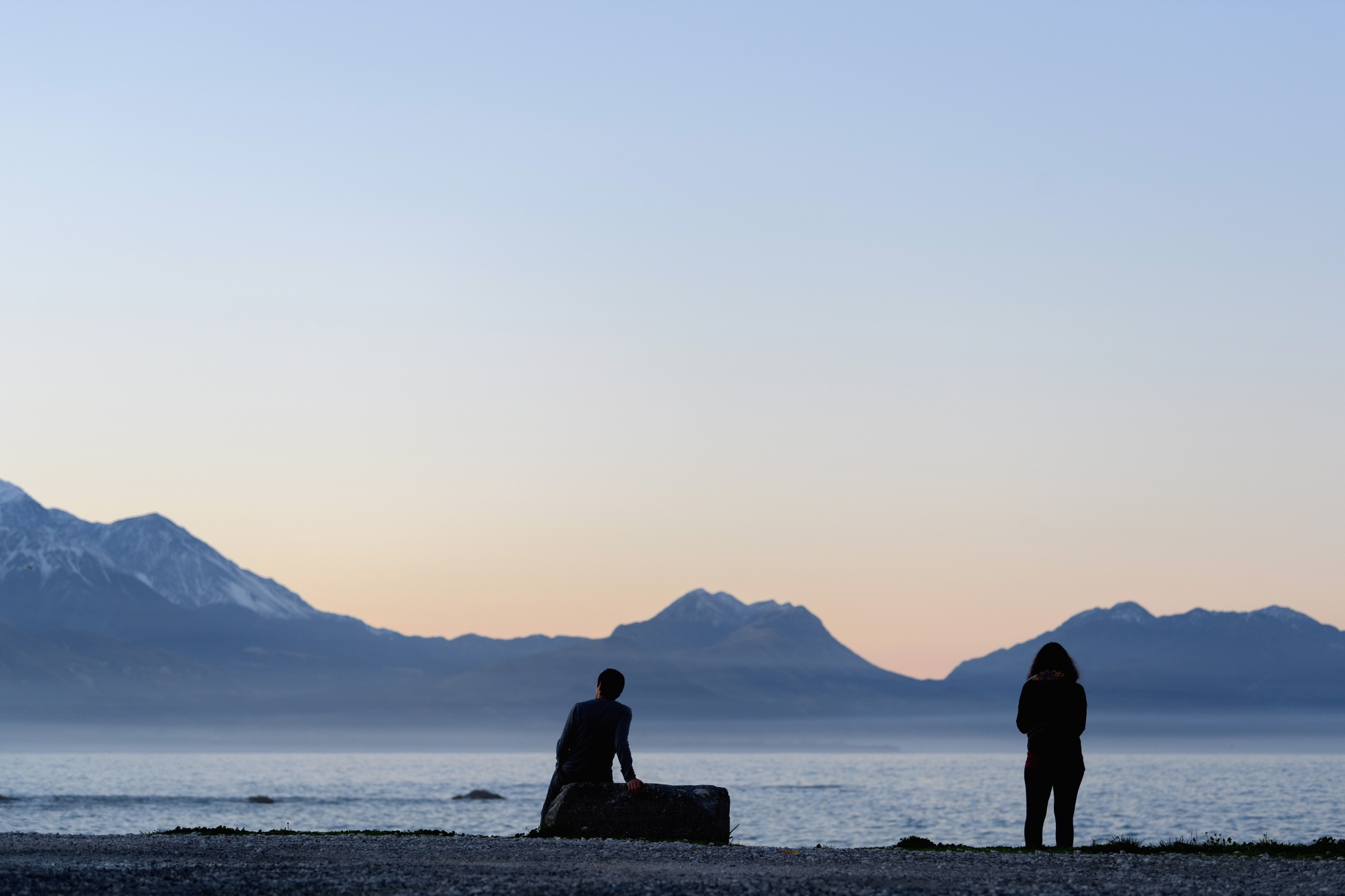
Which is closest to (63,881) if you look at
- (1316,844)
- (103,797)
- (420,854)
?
(420,854)

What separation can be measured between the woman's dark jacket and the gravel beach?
154cm

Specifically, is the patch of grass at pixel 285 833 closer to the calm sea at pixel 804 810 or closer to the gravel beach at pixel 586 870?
the gravel beach at pixel 586 870

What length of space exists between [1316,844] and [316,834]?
38.7ft

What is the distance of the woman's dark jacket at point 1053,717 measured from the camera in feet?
58.5

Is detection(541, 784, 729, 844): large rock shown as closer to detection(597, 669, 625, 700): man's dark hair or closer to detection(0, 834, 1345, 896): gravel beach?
detection(0, 834, 1345, 896): gravel beach

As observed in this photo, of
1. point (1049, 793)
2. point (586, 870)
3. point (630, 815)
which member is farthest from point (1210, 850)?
point (586, 870)

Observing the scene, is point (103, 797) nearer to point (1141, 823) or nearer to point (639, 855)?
point (1141, 823)

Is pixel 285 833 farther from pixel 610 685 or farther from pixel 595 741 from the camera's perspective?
pixel 610 685

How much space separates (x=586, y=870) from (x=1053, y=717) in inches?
237

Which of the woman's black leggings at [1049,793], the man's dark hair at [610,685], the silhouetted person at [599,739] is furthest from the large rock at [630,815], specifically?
the woman's black leggings at [1049,793]

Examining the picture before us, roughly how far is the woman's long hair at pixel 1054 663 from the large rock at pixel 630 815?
4.25 m

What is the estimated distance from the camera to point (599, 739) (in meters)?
19.1

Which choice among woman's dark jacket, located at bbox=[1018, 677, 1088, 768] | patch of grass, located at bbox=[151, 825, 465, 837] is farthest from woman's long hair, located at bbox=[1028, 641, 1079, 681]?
patch of grass, located at bbox=[151, 825, 465, 837]

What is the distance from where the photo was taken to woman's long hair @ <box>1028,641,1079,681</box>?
1803 cm
